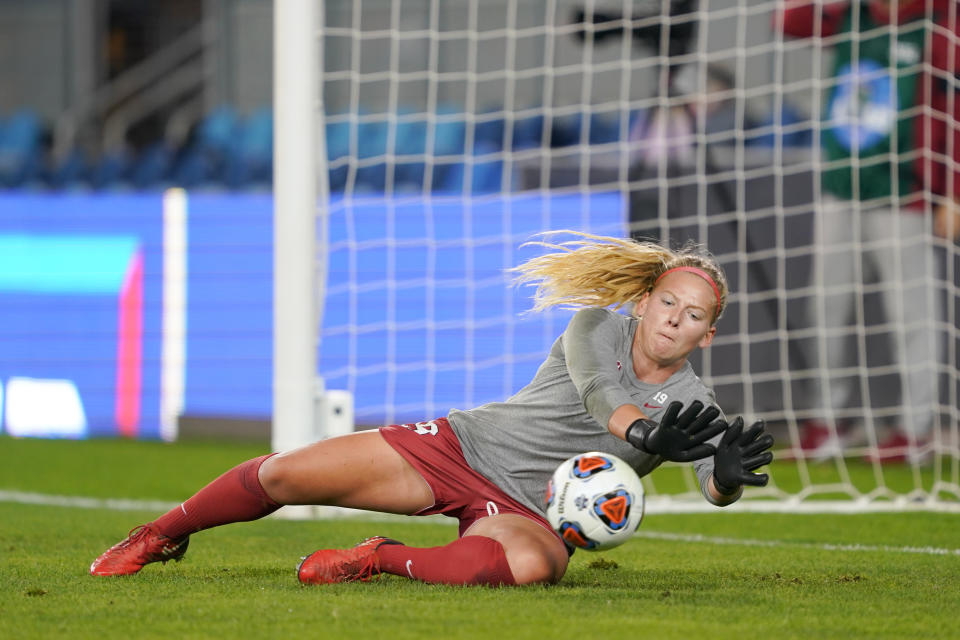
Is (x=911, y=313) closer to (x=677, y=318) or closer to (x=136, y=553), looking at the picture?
(x=677, y=318)

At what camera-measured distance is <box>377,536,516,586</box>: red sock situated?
10.7 ft

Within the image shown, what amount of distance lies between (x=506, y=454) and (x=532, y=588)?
1.48ft

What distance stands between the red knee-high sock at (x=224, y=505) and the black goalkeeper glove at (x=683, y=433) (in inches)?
43.5

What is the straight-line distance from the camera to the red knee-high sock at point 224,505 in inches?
139

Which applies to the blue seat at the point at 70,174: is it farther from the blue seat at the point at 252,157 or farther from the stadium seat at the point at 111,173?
the blue seat at the point at 252,157

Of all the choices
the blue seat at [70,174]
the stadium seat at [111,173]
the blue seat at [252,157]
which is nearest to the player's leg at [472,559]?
the blue seat at [252,157]

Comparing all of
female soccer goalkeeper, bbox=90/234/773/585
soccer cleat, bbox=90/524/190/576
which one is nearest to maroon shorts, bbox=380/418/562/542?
female soccer goalkeeper, bbox=90/234/773/585

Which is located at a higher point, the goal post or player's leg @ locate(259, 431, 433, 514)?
the goal post

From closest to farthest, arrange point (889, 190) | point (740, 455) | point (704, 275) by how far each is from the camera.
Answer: point (740, 455) < point (704, 275) < point (889, 190)

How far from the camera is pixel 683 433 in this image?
119 inches

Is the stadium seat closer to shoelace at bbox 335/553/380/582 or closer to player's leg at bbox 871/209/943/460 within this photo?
player's leg at bbox 871/209/943/460

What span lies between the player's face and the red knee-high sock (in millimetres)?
1107

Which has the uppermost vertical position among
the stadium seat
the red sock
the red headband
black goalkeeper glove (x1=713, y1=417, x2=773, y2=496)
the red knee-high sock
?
the stadium seat

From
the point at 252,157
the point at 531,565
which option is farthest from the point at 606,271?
the point at 252,157
